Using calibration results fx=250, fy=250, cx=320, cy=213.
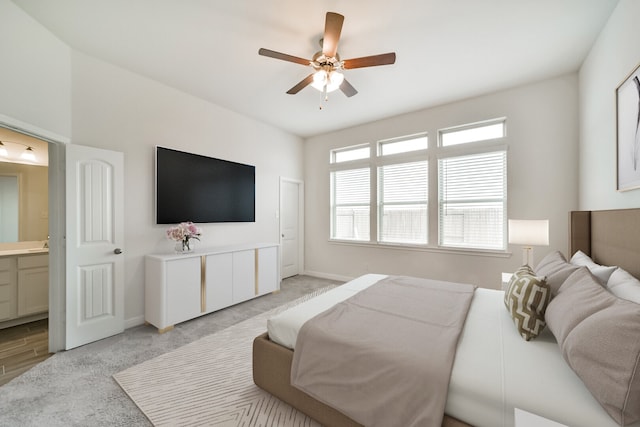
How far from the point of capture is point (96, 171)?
264cm

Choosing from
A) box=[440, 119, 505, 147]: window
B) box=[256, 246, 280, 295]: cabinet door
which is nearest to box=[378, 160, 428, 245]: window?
box=[440, 119, 505, 147]: window

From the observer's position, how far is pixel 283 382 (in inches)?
64.7

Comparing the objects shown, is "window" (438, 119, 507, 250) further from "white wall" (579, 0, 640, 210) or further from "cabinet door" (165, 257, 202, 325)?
"cabinet door" (165, 257, 202, 325)

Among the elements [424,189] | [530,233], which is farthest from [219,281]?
[530,233]

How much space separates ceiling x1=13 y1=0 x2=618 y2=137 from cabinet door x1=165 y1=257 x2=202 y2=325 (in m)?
2.28

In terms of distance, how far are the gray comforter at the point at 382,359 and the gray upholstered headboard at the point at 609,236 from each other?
1090 millimetres

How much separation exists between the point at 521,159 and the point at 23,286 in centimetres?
634

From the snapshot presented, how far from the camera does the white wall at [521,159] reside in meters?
3.07

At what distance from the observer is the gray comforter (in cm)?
114

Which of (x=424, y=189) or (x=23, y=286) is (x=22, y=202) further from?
(x=424, y=189)

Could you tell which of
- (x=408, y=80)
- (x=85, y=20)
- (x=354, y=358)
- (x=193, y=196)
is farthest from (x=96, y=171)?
(x=408, y=80)

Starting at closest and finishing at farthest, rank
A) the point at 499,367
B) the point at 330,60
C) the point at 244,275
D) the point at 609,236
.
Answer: the point at 499,367
the point at 609,236
the point at 330,60
the point at 244,275

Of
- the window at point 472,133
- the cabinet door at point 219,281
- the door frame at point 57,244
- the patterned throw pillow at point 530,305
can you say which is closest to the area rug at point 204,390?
the cabinet door at point 219,281

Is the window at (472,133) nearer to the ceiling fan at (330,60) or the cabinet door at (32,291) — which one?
the ceiling fan at (330,60)
